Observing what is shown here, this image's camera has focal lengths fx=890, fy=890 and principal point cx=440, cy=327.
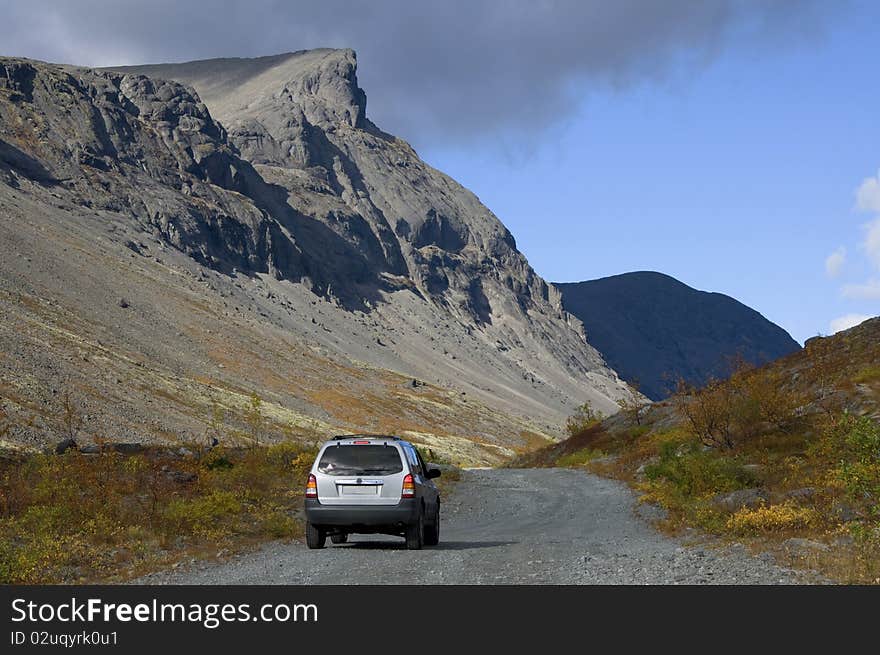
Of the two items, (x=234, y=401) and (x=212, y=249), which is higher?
(x=212, y=249)

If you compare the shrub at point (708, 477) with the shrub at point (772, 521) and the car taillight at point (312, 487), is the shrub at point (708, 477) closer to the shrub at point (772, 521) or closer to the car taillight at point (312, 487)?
the shrub at point (772, 521)

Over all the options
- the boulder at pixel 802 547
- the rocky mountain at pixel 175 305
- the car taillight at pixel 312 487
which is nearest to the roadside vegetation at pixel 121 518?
the car taillight at pixel 312 487

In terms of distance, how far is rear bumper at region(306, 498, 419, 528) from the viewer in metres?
16.5

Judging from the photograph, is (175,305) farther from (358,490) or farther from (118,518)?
(358,490)

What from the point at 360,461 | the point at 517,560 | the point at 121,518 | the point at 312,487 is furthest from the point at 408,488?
the point at 121,518

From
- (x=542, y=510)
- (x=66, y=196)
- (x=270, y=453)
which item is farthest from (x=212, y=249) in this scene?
(x=542, y=510)

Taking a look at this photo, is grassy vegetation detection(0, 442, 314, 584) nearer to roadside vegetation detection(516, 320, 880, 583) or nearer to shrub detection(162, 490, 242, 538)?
shrub detection(162, 490, 242, 538)

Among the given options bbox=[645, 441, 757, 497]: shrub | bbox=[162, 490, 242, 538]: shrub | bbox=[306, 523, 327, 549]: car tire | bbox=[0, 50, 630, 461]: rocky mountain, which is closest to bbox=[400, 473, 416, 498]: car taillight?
bbox=[306, 523, 327, 549]: car tire

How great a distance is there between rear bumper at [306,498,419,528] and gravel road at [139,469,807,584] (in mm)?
564

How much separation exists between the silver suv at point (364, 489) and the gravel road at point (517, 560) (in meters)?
0.58

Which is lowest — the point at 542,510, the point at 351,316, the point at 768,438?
the point at 542,510
